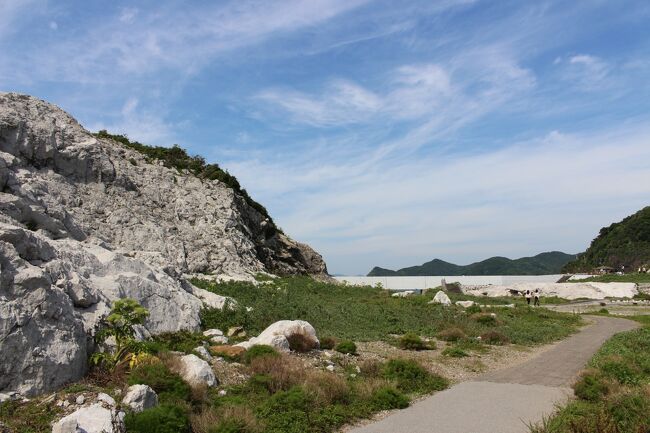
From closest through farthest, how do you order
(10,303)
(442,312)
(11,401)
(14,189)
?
(11,401) → (10,303) → (14,189) → (442,312)

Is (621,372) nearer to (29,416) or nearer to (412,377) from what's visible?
(412,377)

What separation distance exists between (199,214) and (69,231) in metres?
24.8

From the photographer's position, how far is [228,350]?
15211 mm

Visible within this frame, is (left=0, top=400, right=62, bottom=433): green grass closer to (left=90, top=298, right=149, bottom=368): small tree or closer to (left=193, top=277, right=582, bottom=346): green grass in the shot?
(left=90, top=298, right=149, bottom=368): small tree

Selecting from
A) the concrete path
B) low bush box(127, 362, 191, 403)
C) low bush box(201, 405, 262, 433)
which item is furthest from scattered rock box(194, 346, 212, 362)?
the concrete path

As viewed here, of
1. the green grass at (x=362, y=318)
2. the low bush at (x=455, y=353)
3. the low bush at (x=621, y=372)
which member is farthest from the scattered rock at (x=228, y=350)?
the low bush at (x=621, y=372)

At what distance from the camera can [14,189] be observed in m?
17.3

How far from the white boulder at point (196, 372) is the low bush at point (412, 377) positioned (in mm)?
5353

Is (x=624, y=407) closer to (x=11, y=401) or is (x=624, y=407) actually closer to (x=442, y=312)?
(x=11, y=401)

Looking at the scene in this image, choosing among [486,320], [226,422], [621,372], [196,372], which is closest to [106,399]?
[226,422]

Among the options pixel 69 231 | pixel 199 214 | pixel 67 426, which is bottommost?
pixel 67 426

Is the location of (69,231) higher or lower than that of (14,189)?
lower

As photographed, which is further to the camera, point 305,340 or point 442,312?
point 442,312

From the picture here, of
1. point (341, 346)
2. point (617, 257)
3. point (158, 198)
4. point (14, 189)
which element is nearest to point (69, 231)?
point (14, 189)
